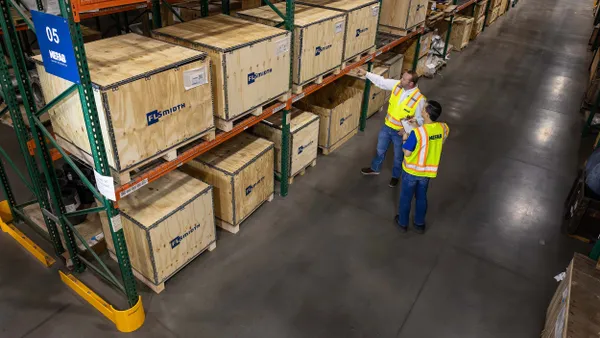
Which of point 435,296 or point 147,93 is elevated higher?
point 147,93

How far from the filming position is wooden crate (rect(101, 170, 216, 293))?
16.1 ft

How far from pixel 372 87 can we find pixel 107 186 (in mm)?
6833

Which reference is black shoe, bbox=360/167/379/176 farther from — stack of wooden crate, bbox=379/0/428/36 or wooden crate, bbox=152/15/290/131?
stack of wooden crate, bbox=379/0/428/36

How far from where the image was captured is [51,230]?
17.7 feet

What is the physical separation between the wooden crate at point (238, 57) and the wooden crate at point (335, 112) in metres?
2.27

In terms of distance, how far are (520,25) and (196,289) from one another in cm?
1929

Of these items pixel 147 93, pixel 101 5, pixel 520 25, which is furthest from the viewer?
pixel 520 25

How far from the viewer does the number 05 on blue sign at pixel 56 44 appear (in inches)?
128

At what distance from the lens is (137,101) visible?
395cm

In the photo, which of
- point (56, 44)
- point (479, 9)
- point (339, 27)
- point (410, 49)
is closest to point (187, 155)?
point (56, 44)

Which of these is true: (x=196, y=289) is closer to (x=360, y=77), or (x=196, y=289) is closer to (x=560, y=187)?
(x=360, y=77)

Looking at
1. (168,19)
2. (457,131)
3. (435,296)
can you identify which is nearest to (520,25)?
(457,131)

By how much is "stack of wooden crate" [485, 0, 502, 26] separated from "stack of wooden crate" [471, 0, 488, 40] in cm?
130

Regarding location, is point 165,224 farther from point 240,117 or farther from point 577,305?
point 577,305
